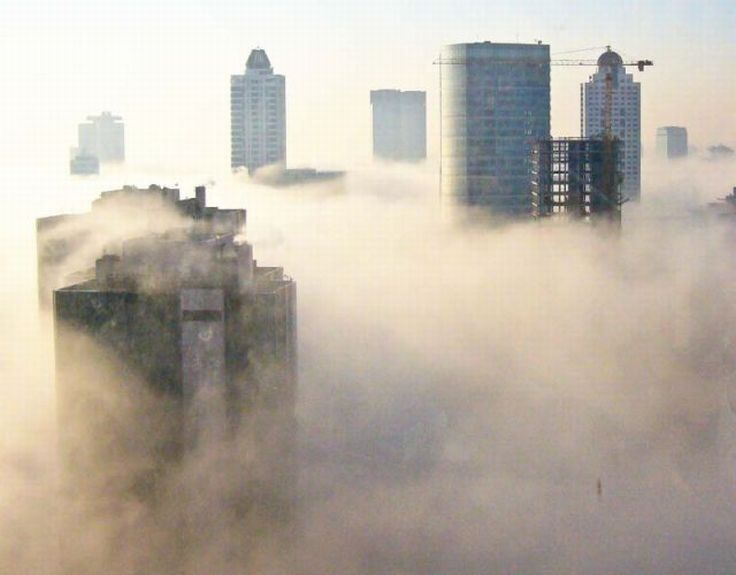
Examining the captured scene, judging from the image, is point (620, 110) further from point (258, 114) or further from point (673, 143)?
point (258, 114)

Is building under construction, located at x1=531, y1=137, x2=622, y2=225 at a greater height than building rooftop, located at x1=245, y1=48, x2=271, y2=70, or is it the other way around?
building rooftop, located at x1=245, y1=48, x2=271, y2=70

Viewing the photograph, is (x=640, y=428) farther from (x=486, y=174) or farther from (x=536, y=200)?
(x=486, y=174)

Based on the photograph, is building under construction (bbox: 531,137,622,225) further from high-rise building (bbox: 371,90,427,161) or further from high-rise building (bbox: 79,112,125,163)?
high-rise building (bbox: 371,90,427,161)

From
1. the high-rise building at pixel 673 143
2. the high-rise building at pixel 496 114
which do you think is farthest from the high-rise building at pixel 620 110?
the high-rise building at pixel 496 114

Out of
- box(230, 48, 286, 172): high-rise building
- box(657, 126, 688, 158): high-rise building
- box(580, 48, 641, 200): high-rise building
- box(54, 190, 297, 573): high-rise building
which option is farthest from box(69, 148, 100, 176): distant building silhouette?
box(657, 126, 688, 158): high-rise building

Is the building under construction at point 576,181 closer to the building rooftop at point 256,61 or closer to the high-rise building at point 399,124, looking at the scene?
the building rooftop at point 256,61

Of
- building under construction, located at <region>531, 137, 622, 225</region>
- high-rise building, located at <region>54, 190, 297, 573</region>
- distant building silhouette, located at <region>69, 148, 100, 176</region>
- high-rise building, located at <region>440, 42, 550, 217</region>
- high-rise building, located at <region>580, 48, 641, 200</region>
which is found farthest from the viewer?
high-rise building, located at <region>580, 48, 641, 200</region>

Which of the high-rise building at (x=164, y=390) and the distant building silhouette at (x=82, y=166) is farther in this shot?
the distant building silhouette at (x=82, y=166)

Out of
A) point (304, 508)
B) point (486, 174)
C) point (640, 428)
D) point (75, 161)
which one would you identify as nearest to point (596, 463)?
point (640, 428)
